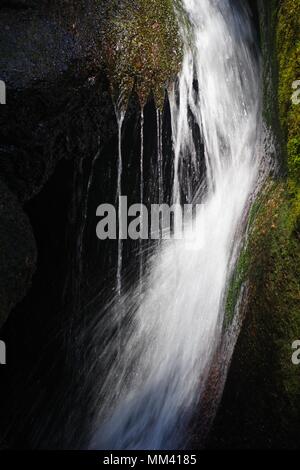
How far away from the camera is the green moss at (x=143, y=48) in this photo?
413cm

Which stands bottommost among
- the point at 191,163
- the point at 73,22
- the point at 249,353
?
the point at 249,353

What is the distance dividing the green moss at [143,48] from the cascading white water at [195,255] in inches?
6.0

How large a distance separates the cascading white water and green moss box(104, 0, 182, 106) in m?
0.15

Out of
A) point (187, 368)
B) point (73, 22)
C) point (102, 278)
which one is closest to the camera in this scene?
point (73, 22)

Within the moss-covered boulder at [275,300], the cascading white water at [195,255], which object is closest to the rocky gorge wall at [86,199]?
the moss-covered boulder at [275,300]

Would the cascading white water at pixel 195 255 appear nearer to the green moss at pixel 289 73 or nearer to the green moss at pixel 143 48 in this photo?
the green moss at pixel 143 48

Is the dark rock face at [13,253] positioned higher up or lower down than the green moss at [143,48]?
lower down

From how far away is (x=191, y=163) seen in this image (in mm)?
4773

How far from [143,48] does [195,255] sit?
1.62m

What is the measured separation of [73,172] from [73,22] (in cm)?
100

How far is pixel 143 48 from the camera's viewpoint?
13.9 ft

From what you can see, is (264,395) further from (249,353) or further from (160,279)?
(160,279)
